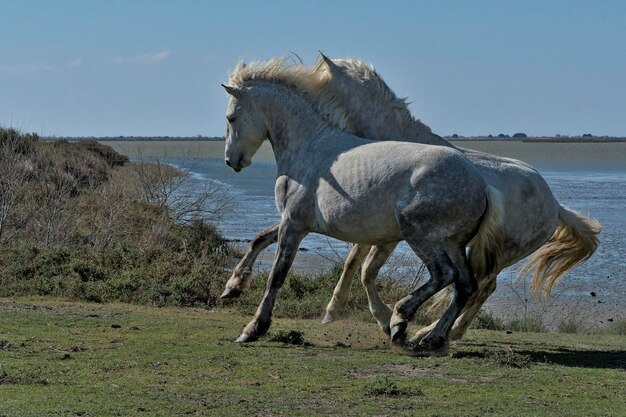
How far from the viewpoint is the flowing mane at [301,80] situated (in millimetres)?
11581

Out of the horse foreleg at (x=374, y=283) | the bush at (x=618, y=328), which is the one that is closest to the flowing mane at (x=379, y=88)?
the horse foreleg at (x=374, y=283)

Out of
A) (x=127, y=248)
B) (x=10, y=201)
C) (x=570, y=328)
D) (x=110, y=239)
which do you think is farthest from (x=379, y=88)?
(x=10, y=201)

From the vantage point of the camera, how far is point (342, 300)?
12375 millimetres

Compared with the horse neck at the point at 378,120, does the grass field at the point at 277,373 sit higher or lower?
lower

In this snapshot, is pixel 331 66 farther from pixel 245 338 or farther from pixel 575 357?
pixel 575 357

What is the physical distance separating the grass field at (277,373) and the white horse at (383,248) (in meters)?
0.50

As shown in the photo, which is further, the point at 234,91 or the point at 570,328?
the point at 570,328

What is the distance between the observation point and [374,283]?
40.1 feet

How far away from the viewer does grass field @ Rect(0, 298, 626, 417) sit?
798cm

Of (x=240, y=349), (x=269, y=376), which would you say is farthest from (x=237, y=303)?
(x=269, y=376)

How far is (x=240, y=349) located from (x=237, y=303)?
436cm

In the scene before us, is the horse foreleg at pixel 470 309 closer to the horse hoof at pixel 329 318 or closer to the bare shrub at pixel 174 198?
the horse hoof at pixel 329 318

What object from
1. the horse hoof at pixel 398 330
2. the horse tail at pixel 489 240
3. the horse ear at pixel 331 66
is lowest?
the horse hoof at pixel 398 330

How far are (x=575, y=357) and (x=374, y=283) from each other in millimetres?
2509
